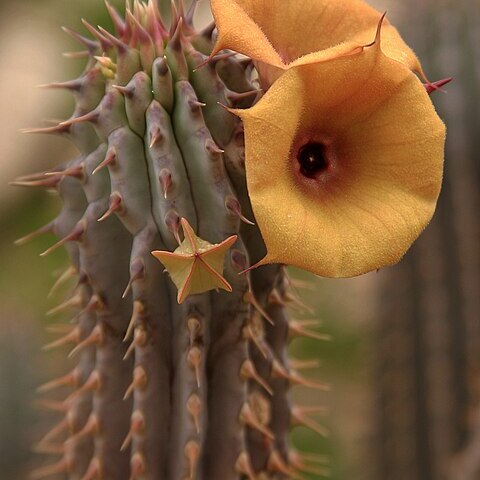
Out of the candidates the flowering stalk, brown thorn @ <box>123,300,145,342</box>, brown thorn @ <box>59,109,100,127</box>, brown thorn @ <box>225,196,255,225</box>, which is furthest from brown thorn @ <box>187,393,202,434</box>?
brown thorn @ <box>59,109,100,127</box>

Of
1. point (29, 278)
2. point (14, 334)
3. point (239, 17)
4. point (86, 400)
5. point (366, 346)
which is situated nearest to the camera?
point (239, 17)

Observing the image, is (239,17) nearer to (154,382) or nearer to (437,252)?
(154,382)

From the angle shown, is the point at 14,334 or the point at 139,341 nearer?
the point at 139,341

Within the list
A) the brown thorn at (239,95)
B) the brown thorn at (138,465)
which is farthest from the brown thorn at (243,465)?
the brown thorn at (239,95)

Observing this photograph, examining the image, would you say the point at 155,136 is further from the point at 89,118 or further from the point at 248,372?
the point at 248,372

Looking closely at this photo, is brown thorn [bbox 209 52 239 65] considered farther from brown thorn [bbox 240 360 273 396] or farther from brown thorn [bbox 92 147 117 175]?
brown thorn [bbox 240 360 273 396]

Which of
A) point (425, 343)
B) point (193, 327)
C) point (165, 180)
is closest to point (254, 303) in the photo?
point (193, 327)

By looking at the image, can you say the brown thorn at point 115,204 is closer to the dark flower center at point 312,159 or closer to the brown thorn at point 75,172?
the brown thorn at point 75,172

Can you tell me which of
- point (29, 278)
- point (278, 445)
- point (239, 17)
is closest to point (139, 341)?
point (278, 445)
